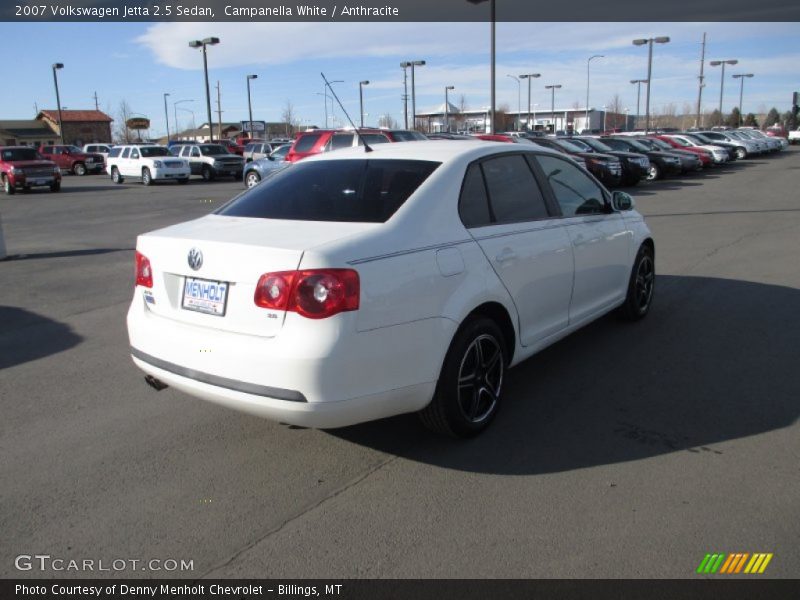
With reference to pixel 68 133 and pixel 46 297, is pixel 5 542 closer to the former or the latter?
pixel 46 297

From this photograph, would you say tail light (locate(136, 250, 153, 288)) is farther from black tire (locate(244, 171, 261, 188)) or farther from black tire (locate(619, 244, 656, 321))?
black tire (locate(244, 171, 261, 188))

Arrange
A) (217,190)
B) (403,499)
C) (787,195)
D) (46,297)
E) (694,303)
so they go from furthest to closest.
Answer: (217,190) < (787,195) < (46,297) < (694,303) < (403,499)

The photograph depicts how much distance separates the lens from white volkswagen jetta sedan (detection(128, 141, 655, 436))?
3.27 metres

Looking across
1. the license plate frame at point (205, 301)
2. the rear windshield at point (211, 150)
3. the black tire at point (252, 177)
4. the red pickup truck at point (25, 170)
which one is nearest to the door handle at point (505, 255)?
the license plate frame at point (205, 301)

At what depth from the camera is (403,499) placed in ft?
11.3

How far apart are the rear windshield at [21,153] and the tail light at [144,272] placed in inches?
1072

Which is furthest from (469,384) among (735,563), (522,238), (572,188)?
(572,188)

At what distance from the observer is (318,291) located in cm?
322

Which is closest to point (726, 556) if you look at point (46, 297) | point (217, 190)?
point (46, 297)

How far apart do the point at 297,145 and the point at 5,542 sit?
680 inches

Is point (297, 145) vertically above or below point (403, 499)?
above

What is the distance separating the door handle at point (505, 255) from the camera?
13.5 ft

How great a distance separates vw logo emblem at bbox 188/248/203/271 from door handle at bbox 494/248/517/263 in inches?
67.1

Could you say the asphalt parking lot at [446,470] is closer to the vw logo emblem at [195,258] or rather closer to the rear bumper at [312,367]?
the rear bumper at [312,367]
